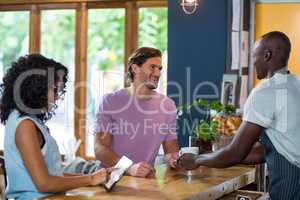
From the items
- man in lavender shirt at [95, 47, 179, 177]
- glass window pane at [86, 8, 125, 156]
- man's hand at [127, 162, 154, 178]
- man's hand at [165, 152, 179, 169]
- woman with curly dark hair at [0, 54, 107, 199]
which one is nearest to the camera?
woman with curly dark hair at [0, 54, 107, 199]

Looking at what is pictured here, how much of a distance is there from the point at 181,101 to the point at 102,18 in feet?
6.77

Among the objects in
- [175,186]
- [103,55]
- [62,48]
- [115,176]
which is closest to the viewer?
[115,176]

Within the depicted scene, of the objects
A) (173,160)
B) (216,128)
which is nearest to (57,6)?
(216,128)

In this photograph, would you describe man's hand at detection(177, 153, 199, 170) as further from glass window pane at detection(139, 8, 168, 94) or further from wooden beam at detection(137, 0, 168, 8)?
wooden beam at detection(137, 0, 168, 8)

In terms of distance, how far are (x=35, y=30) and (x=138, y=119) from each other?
12.8 ft

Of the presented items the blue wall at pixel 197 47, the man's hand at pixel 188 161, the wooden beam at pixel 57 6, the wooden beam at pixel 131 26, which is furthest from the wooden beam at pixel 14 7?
the man's hand at pixel 188 161

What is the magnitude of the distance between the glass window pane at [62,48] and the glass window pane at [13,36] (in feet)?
0.84

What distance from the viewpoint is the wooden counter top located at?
7.20 ft

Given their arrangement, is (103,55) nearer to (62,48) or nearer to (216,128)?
(62,48)

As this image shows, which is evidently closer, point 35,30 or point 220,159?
point 220,159

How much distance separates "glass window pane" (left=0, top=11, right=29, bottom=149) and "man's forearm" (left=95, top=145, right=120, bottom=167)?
159 inches

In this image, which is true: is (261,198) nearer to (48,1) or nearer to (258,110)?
(258,110)

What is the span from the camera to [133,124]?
325 cm

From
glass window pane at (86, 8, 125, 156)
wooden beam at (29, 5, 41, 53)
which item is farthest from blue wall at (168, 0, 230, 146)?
wooden beam at (29, 5, 41, 53)
